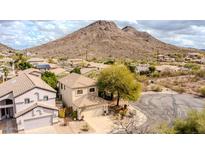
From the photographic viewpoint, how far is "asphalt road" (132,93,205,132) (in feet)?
25.9

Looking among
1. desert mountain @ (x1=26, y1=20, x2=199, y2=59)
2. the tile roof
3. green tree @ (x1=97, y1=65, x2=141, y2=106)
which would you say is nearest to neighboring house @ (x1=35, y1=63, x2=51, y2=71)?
→ desert mountain @ (x1=26, y1=20, x2=199, y2=59)

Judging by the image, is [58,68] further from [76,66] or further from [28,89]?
[28,89]

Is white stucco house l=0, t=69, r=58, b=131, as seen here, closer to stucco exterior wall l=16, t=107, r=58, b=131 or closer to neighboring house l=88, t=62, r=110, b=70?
stucco exterior wall l=16, t=107, r=58, b=131

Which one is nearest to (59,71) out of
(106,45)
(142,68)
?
(106,45)

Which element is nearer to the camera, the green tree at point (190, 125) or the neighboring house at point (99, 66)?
the green tree at point (190, 125)

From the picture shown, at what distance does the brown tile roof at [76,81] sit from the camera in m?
8.25

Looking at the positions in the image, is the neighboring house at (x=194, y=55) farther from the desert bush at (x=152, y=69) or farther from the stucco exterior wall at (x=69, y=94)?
the stucco exterior wall at (x=69, y=94)

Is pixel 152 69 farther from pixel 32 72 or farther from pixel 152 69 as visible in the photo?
pixel 32 72

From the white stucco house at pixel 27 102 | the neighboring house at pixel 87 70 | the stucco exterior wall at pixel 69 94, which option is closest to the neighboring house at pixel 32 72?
the white stucco house at pixel 27 102

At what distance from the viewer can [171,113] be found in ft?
26.1

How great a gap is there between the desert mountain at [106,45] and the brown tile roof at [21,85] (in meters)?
0.75
